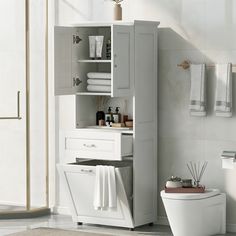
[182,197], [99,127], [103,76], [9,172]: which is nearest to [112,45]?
[103,76]

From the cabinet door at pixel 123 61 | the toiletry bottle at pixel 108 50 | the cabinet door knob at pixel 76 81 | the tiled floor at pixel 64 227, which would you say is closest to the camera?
the cabinet door at pixel 123 61

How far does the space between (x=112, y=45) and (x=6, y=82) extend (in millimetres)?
1332

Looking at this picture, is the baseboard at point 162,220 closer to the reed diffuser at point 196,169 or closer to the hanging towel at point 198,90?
the reed diffuser at point 196,169

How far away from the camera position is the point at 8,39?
6.95 m

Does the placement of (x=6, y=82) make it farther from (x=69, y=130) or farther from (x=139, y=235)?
(x=139, y=235)

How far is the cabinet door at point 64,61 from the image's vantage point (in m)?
6.39

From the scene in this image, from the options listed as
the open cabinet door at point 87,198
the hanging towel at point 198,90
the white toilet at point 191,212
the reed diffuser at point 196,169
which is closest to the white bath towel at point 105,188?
the open cabinet door at point 87,198

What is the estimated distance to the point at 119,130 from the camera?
645 cm

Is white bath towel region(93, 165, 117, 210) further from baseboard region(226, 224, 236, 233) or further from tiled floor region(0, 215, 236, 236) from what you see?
baseboard region(226, 224, 236, 233)

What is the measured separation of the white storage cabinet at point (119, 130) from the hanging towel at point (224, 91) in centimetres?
61

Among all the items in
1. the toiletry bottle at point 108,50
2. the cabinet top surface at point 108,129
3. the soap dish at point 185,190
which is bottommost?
the soap dish at point 185,190

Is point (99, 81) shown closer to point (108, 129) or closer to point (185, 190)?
point (108, 129)

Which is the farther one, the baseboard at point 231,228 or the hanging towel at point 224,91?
the baseboard at point 231,228

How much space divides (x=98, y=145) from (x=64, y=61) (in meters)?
0.79
